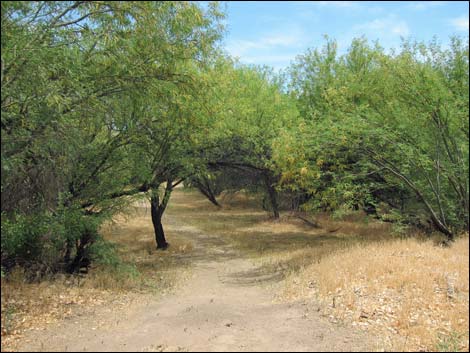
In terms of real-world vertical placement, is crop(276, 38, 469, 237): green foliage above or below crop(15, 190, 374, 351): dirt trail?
above

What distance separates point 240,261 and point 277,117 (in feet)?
20.8

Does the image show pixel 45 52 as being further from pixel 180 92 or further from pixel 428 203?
pixel 428 203

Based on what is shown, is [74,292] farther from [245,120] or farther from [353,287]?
[245,120]

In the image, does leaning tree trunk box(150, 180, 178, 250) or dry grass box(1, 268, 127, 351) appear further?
leaning tree trunk box(150, 180, 178, 250)

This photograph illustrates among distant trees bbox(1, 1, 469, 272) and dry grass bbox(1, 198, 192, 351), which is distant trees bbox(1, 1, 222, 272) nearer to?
distant trees bbox(1, 1, 469, 272)

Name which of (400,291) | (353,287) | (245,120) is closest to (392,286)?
(400,291)

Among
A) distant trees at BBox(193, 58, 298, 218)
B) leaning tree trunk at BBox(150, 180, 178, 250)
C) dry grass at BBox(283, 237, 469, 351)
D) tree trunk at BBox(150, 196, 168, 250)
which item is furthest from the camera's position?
tree trunk at BBox(150, 196, 168, 250)

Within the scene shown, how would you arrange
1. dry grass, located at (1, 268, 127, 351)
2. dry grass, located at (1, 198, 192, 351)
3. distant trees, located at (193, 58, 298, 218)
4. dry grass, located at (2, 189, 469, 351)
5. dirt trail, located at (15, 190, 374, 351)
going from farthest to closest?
distant trees, located at (193, 58, 298, 218)
dry grass, located at (1, 198, 192, 351)
dry grass, located at (1, 268, 127, 351)
dry grass, located at (2, 189, 469, 351)
dirt trail, located at (15, 190, 374, 351)

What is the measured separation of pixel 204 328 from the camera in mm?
6219

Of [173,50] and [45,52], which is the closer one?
[45,52]

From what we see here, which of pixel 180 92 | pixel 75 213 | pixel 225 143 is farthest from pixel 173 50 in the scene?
pixel 225 143

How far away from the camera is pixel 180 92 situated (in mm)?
9523

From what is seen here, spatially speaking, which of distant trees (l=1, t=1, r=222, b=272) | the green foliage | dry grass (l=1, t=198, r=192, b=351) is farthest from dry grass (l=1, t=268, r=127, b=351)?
the green foliage

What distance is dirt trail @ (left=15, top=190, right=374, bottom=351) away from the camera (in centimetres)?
539
